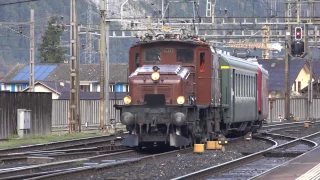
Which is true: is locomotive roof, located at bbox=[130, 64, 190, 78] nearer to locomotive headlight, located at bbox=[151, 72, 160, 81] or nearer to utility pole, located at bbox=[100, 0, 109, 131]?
locomotive headlight, located at bbox=[151, 72, 160, 81]

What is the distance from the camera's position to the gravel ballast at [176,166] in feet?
56.4

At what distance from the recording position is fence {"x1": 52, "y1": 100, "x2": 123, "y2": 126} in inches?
2035

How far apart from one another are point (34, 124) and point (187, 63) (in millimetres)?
13705

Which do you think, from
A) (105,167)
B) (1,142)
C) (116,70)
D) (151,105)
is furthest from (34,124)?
(116,70)

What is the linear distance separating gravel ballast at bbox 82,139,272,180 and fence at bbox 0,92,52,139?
37.4ft

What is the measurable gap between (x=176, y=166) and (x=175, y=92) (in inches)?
147

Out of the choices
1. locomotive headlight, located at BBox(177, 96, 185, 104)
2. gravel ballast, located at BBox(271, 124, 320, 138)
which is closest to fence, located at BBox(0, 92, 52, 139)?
gravel ballast, located at BBox(271, 124, 320, 138)

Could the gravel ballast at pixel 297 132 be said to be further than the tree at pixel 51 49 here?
No

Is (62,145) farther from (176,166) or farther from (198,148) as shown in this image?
(176,166)

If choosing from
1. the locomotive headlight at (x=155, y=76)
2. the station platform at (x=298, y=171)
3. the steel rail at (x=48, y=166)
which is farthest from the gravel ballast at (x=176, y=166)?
the locomotive headlight at (x=155, y=76)

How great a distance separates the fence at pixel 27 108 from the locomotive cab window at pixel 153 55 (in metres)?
10.8

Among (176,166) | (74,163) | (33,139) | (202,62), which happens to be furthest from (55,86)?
(176,166)

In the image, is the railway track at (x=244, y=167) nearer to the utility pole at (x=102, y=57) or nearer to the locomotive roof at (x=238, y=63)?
the locomotive roof at (x=238, y=63)

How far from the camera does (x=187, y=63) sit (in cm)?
2392
